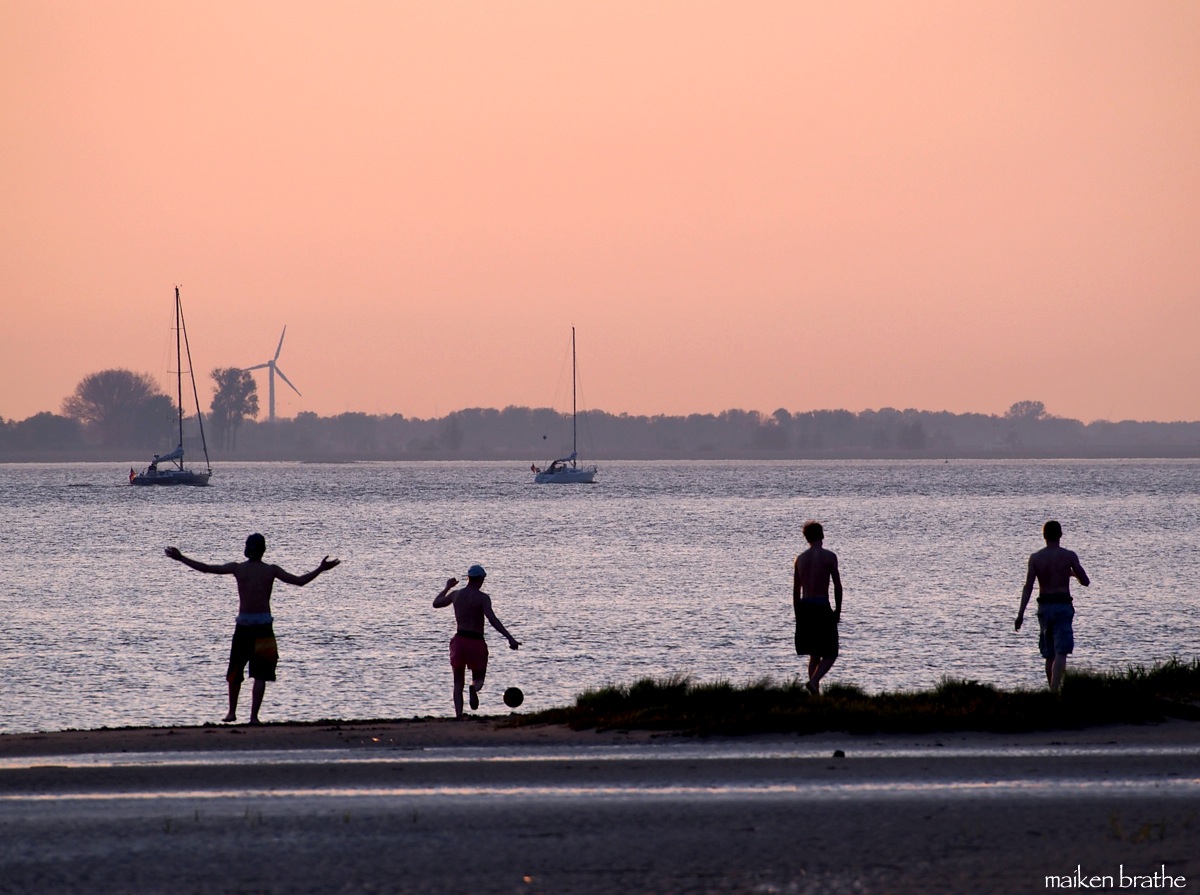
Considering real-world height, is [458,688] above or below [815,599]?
below

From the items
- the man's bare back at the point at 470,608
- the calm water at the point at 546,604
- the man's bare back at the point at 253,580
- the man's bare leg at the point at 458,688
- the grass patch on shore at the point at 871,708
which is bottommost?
the calm water at the point at 546,604

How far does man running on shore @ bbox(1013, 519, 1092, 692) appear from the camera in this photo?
15672mm

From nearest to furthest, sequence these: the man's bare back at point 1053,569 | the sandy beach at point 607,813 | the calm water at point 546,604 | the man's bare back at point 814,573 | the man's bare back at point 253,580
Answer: the sandy beach at point 607,813 < the man's bare back at point 253,580 < the man's bare back at point 814,573 < the man's bare back at point 1053,569 < the calm water at point 546,604

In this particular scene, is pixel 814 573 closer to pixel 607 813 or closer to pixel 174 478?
pixel 607 813

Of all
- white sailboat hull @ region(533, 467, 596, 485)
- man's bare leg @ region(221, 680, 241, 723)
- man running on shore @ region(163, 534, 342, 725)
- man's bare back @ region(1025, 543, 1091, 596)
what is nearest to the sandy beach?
man running on shore @ region(163, 534, 342, 725)

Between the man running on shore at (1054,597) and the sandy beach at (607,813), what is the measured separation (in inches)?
73.5

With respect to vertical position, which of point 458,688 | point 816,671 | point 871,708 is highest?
point 816,671

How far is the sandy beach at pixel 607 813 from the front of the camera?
8.20 metres

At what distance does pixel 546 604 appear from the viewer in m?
41.2

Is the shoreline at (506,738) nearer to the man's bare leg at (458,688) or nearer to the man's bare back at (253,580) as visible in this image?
the man's bare back at (253,580)

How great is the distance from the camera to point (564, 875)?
8.26 m

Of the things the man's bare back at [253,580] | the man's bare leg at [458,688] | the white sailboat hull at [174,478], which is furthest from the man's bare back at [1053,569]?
the white sailboat hull at [174,478]

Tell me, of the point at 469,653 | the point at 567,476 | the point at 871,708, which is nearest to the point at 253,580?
the point at 469,653

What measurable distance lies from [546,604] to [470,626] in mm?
24324
